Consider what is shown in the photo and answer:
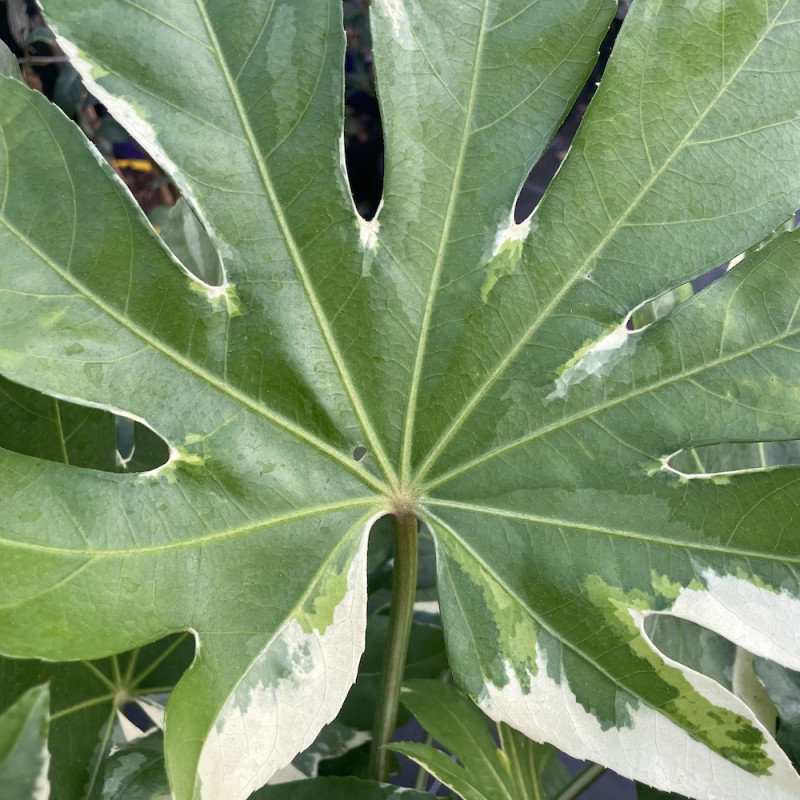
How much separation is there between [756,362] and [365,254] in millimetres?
242

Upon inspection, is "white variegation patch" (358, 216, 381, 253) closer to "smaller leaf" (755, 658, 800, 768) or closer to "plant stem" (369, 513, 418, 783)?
"plant stem" (369, 513, 418, 783)

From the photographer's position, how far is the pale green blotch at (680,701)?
1.34ft

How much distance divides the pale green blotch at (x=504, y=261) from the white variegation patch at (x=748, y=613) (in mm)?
216

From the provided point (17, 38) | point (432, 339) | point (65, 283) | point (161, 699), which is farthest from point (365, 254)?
point (17, 38)

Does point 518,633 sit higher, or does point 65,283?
point 65,283

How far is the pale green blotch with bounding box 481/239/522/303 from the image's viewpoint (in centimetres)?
44

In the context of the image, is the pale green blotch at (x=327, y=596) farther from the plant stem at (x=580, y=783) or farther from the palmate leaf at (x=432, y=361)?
the plant stem at (x=580, y=783)

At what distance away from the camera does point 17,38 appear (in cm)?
137

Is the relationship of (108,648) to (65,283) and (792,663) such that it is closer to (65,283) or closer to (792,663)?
(65,283)

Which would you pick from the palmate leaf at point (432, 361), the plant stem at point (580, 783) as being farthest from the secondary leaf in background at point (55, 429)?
the plant stem at point (580, 783)

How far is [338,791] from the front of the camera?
1.57ft

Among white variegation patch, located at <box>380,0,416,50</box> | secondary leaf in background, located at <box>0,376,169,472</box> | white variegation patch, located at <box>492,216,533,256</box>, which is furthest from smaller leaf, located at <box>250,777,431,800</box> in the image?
white variegation patch, located at <box>380,0,416,50</box>

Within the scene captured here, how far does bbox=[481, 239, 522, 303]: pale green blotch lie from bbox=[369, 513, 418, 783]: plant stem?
16cm

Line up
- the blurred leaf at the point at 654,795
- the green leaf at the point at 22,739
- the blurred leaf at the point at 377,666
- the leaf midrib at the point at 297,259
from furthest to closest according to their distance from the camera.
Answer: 1. the blurred leaf at the point at 377,666
2. the blurred leaf at the point at 654,795
3. the leaf midrib at the point at 297,259
4. the green leaf at the point at 22,739
